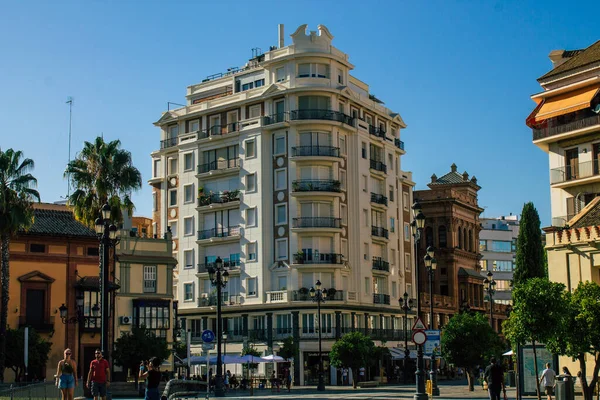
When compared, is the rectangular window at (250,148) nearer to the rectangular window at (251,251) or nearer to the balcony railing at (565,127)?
the rectangular window at (251,251)

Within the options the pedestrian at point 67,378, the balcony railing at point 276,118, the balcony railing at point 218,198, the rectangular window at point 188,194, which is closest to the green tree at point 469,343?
the balcony railing at point 276,118

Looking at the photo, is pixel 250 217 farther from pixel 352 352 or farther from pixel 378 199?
pixel 352 352

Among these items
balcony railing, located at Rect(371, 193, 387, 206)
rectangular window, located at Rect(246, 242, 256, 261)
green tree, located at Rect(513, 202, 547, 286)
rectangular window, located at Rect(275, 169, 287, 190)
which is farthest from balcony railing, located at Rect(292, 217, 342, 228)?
green tree, located at Rect(513, 202, 547, 286)

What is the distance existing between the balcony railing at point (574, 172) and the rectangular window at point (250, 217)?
91.4 ft

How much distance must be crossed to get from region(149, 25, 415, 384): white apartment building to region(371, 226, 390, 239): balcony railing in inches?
4.2

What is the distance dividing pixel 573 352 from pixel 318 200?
4150cm

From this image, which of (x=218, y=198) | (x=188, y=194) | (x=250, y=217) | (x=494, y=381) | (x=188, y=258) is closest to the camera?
(x=494, y=381)

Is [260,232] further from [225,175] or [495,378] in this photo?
[495,378]

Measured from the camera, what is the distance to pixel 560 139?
52.5 meters

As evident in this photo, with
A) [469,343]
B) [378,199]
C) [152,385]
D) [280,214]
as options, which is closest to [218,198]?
[280,214]

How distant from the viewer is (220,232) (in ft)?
252

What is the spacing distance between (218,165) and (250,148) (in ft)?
12.3

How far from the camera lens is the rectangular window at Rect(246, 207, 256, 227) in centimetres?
7444

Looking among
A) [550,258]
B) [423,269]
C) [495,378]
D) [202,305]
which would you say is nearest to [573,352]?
[495,378]
